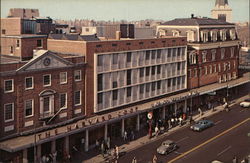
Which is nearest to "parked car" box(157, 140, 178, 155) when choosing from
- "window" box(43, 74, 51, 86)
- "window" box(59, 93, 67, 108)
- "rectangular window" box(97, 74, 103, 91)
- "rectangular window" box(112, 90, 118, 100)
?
"rectangular window" box(112, 90, 118, 100)

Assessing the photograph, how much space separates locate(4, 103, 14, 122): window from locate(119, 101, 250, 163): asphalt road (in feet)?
44.6

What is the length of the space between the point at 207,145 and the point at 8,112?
86.1ft

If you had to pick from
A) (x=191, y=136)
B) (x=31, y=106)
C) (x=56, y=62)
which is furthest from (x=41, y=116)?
(x=191, y=136)

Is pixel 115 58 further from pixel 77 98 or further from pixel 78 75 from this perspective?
pixel 77 98

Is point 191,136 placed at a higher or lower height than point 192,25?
lower

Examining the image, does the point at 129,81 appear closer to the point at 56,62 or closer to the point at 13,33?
the point at 56,62

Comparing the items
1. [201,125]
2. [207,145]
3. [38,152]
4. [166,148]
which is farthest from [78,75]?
[201,125]

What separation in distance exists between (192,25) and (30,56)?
3832cm

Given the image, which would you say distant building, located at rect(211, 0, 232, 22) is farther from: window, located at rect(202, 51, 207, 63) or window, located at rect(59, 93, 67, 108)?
window, located at rect(59, 93, 67, 108)

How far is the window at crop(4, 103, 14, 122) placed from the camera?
4059 cm

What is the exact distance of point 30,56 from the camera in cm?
5050

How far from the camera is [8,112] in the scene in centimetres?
4097

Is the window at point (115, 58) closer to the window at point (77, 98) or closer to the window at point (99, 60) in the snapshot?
the window at point (99, 60)

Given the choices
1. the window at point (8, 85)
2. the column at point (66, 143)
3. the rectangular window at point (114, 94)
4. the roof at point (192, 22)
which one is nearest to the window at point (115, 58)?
the rectangular window at point (114, 94)
